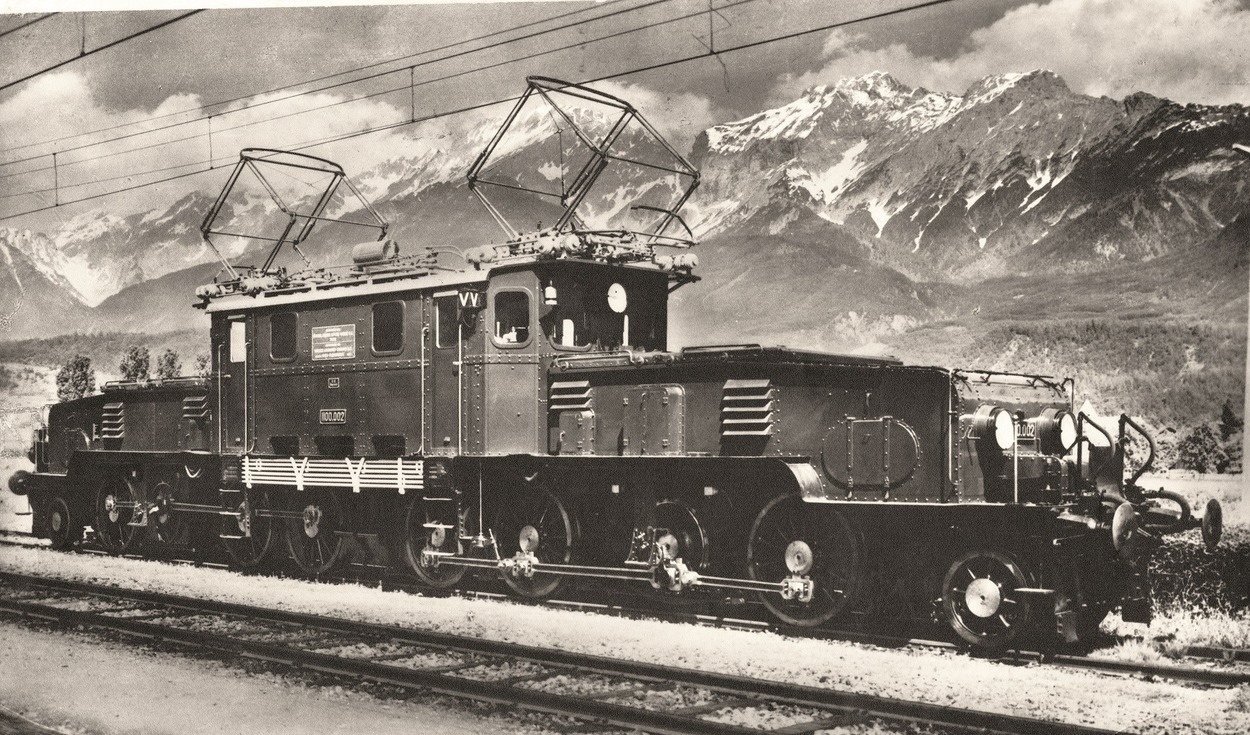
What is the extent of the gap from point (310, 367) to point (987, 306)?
44.0ft

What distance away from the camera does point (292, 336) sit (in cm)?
1278

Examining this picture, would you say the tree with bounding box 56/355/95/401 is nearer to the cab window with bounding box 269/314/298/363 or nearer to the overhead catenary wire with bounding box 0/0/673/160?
the cab window with bounding box 269/314/298/363

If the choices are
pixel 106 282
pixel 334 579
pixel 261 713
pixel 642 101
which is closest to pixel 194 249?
pixel 106 282

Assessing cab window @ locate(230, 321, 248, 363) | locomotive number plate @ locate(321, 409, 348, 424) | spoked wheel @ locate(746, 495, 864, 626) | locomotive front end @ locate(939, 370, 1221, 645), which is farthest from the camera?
cab window @ locate(230, 321, 248, 363)

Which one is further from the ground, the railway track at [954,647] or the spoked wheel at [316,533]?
the spoked wheel at [316,533]

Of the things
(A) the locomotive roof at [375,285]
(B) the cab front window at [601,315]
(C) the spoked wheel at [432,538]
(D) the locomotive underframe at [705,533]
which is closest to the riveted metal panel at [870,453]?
(D) the locomotive underframe at [705,533]

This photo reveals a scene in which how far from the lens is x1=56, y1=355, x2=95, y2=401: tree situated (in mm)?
16203

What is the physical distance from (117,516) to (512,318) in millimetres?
7809

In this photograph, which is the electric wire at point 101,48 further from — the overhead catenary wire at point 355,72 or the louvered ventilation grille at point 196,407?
the louvered ventilation grille at point 196,407

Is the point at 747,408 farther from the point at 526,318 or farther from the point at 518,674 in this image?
the point at 518,674

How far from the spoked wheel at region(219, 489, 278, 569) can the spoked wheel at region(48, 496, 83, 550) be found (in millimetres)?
3840

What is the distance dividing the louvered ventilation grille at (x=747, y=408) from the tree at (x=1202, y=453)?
6.73 m

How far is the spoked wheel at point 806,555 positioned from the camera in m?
8.96

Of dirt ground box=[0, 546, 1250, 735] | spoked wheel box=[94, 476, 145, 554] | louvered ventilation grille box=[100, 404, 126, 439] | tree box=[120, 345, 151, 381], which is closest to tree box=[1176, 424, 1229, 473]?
dirt ground box=[0, 546, 1250, 735]
